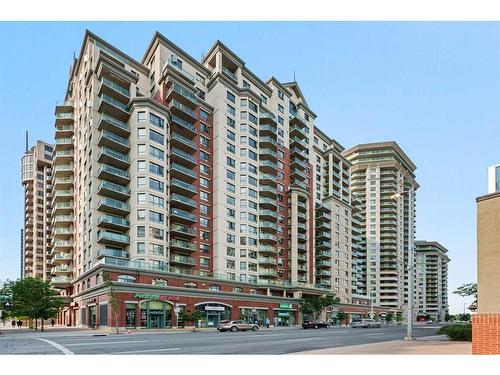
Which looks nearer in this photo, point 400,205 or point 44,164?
point 400,205

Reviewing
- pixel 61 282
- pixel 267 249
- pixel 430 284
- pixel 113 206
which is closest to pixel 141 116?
pixel 113 206

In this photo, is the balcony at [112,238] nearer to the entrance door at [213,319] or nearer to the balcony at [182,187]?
the balcony at [182,187]

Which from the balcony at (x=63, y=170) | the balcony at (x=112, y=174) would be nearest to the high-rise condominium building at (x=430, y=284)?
the balcony at (x=112, y=174)

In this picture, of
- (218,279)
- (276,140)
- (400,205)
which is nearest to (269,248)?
(218,279)

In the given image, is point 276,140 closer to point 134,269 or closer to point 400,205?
point 400,205

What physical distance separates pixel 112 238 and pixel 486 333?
45.8 meters

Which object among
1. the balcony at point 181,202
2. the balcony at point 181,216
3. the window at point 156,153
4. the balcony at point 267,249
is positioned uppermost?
the window at point 156,153

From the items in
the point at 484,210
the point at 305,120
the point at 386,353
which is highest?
the point at 305,120

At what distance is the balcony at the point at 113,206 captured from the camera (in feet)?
174

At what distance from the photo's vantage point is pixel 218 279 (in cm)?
6181

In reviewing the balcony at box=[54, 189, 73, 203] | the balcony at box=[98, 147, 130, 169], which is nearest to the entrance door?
the balcony at box=[98, 147, 130, 169]

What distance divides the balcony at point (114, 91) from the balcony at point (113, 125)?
8.86ft

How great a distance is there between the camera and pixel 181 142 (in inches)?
2408

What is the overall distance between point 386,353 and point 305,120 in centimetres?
7466
